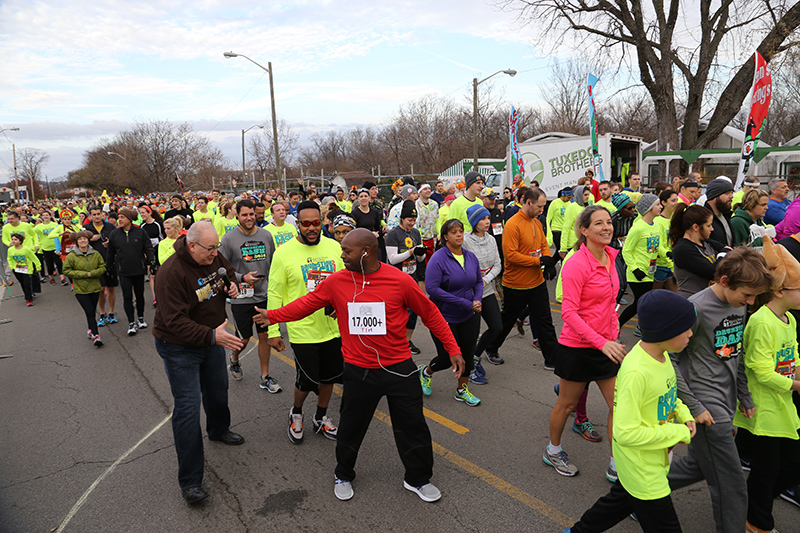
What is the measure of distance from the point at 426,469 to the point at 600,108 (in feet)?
206

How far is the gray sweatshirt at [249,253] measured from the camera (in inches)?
223

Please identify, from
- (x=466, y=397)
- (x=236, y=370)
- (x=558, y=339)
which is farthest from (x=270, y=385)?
(x=558, y=339)

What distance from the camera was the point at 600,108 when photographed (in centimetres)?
5806

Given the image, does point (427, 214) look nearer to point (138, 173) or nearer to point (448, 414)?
point (448, 414)

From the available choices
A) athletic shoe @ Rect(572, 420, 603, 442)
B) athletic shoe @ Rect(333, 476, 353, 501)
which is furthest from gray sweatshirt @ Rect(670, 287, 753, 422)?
athletic shoe @ Rect(333, 476, 353, 501)

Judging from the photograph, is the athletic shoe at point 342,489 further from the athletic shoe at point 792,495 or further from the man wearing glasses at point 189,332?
the athletic shoe at point 792,495

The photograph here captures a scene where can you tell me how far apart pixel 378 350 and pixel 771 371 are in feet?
7.78

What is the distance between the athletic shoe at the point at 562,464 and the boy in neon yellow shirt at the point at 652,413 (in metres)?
1.25

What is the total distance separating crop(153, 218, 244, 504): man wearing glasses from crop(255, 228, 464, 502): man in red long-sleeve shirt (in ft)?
2.98

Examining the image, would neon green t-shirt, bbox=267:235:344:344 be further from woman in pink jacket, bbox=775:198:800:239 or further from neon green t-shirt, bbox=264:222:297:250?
woman in pink jacket, bbox=775:198:800:239

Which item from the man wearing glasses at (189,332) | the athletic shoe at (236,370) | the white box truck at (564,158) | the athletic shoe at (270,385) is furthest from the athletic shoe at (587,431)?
the white box truck at (564,158)

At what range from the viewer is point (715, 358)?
2.83m

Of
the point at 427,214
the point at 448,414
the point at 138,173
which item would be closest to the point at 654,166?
the point at 427,214

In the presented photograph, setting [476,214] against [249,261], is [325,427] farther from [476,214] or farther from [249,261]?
[476,214]
